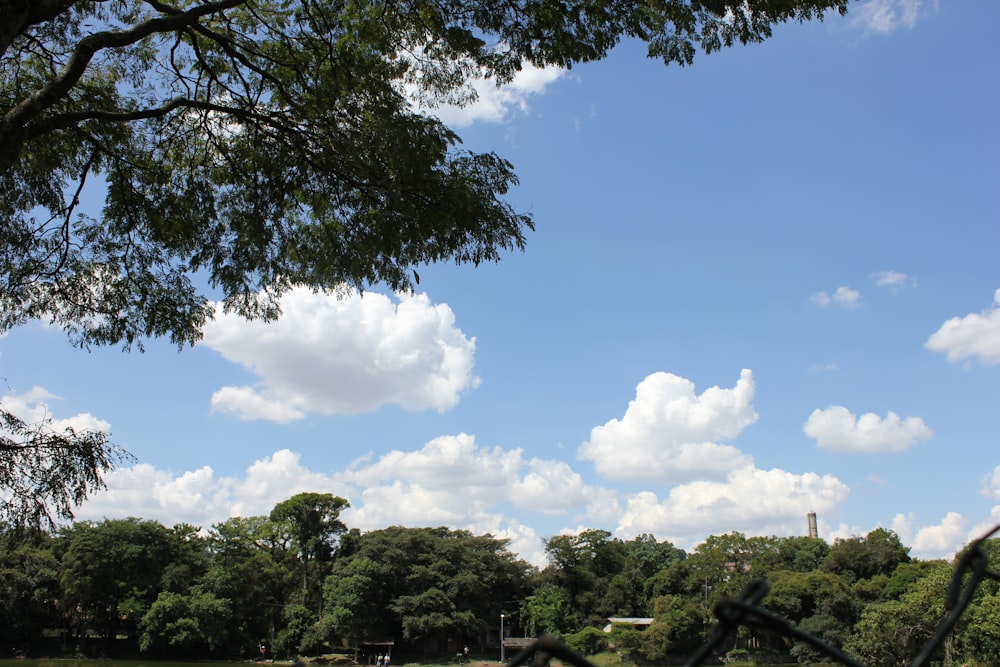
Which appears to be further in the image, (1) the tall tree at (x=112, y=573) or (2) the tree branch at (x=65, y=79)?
(1) the tall tree at (x=112, y=573)

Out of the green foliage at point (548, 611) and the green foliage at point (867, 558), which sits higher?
the green foliage at point (867, 558)

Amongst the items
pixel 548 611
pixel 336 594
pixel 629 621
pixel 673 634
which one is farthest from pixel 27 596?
pixel 629 621

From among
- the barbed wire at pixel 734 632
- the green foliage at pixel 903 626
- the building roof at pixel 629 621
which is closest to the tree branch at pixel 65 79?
the barbed wire at pixel 734 632

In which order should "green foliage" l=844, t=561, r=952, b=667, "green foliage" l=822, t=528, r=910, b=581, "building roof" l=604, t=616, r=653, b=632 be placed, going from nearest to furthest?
"green foliage" l=844, t=561, r=952, b=667, "building roof" l=604, t=616, r=653, b=632, "green foliage" l=822, t=528, r=910, b=581

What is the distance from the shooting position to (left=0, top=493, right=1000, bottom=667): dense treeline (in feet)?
114

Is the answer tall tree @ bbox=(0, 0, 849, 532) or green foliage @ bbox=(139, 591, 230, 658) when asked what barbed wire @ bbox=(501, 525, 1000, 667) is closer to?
tall tree @ bbox=(0, 0, 849, 532)

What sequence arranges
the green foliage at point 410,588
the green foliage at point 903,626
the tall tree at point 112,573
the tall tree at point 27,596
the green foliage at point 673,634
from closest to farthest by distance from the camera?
the green foliage at point 903,626, the tall tree at point 27,596, the tall tree at point 112,573, the green foliage at point 673,634, the green foliage at point 410,588

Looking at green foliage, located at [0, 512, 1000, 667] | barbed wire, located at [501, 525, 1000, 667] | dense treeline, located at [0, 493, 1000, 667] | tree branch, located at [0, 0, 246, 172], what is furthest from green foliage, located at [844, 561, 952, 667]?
barbed wire, located at [501, 525, 1000, 667]

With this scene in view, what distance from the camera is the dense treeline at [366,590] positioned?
34.7m

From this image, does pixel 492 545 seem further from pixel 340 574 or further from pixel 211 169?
pixel 211 169

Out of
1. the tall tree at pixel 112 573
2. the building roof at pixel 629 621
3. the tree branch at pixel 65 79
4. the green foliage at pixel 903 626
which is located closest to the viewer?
the tree branch at pixel 65 79

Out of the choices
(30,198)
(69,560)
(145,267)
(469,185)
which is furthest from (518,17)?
(69,560)

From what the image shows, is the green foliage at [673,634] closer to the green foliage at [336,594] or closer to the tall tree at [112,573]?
the green foliage at [336,594]

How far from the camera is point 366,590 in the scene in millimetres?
38594
